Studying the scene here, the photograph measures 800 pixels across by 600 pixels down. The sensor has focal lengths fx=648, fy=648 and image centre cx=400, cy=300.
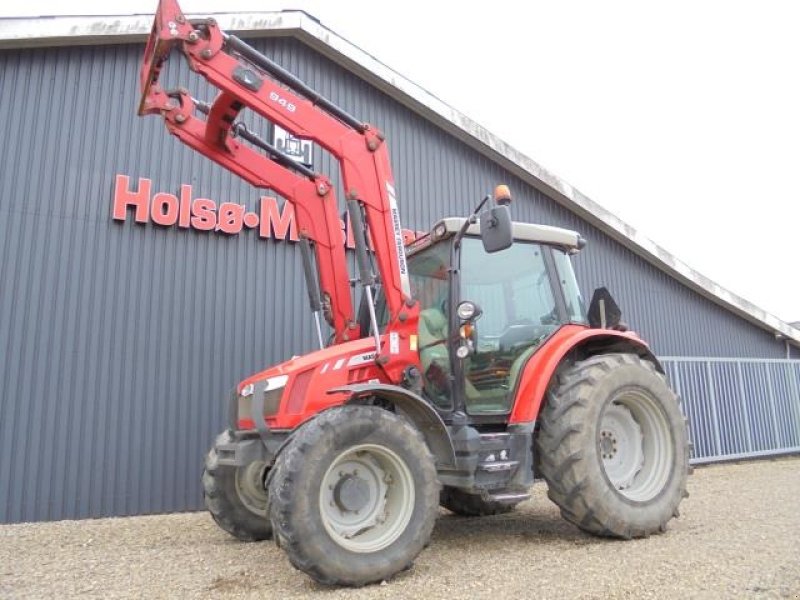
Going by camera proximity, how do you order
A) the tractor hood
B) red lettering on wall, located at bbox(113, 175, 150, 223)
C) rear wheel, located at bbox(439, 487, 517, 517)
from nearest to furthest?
the tractor hood < rear wheel, located at bbox(439, 487, 517, 517) < red lettering on wall, located at bbox(113, 175, 150, 223)

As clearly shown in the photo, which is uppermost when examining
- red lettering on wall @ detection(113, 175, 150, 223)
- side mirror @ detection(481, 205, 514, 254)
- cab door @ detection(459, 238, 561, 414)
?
red lettering on wall @ detection(113, 175, 150, 223)

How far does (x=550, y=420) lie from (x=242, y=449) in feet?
7.53

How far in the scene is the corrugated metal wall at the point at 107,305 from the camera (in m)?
7.38

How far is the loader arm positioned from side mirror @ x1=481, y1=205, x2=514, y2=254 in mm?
689

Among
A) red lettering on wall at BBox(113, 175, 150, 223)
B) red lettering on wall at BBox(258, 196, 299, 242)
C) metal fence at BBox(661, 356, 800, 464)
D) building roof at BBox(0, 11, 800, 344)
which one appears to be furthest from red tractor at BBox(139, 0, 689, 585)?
metal fence at BBox(661, 356, 800, 464)

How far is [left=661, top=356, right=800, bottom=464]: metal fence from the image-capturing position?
39.0 feet

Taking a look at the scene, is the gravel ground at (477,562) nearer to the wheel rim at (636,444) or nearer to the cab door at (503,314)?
the wheel rim at (636,444)

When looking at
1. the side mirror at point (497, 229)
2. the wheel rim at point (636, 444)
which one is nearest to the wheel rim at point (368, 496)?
the side mirror at point (497, 229)

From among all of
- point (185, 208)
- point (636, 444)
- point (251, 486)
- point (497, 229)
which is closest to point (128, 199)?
point (185, 208)

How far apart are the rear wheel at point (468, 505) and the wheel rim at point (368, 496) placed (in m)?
2.13

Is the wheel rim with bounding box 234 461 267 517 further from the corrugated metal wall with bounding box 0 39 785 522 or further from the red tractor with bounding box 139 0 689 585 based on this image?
the corrugated metal wall with bounding box 0 39 785 522

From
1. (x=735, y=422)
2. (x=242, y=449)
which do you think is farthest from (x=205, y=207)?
(x=735, y=422)

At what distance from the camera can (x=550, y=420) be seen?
495cm

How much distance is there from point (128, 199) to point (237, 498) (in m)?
4.52
